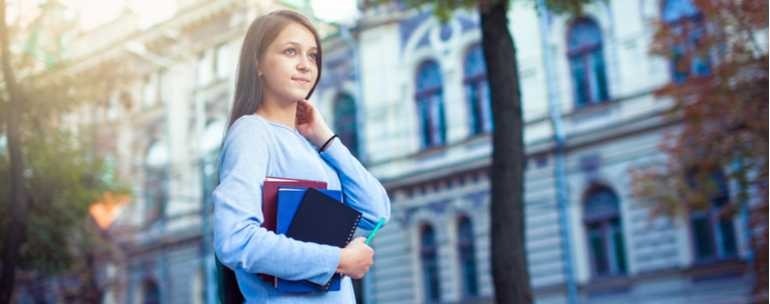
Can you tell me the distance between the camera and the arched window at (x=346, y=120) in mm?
25562

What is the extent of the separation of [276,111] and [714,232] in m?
17.3

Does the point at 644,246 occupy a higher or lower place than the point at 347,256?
lower

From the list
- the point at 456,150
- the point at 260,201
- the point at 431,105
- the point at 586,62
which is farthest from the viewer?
the point at 431,105

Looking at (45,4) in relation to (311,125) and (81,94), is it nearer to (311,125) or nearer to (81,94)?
(81,94)

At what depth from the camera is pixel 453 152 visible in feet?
76.5

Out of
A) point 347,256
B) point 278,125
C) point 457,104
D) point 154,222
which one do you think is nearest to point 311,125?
point 278,125

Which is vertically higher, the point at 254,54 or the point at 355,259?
the point at 254,54

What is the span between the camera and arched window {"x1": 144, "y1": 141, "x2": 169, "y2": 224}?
99.7 feet

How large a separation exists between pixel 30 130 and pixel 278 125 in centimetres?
1321

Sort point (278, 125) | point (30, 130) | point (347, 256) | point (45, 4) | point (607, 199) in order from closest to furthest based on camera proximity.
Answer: point (347, 256), point (278, 125), point (45, 4), point (30, 130), point (607, 199)

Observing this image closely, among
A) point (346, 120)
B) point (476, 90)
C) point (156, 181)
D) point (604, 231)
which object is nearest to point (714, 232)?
point (604, 231)

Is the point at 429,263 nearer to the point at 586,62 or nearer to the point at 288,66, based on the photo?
the point at 586,62

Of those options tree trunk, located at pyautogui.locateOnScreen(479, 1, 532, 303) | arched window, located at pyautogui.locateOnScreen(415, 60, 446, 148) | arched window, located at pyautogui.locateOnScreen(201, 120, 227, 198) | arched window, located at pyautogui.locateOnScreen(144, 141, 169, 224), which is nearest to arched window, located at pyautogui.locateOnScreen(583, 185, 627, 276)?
arched window, located at pyautogui.locateOnScreen(415, 60, 446, 148)

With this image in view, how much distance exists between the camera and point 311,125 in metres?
2.57
